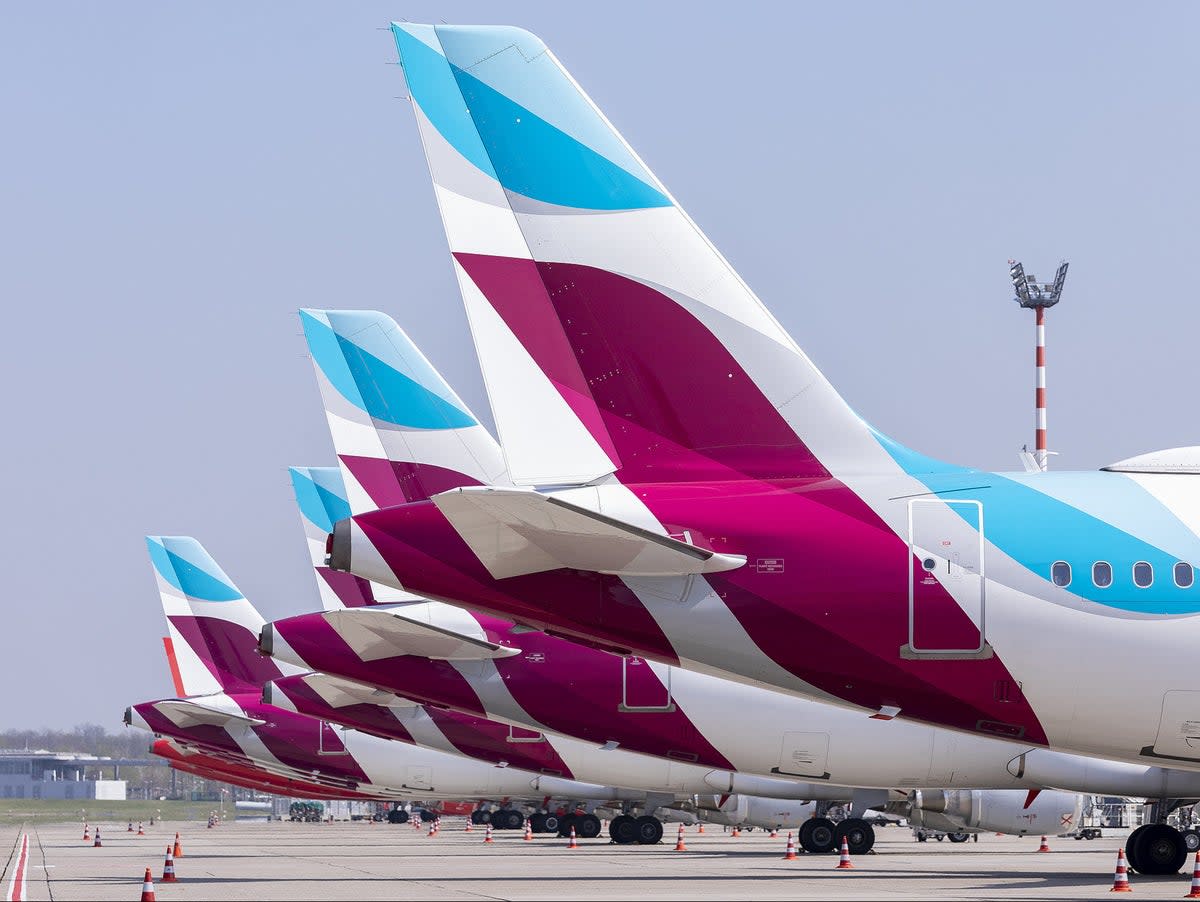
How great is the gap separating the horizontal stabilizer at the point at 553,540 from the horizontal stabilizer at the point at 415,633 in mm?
10207

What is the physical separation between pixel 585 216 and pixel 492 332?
1503 millimetres

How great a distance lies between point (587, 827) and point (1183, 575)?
33884mm

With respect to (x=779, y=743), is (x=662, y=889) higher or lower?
lower

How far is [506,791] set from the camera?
46.0 metres

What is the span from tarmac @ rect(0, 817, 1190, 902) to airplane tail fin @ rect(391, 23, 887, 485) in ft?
19.6

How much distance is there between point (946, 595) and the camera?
16.7m

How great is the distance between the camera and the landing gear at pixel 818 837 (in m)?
34.8

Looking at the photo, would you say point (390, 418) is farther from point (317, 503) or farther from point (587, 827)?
point (587, 827)

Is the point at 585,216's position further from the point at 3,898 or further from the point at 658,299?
the point at 3,898

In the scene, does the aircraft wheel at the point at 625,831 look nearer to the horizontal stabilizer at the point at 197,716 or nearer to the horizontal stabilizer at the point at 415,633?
the horizontal stabilizer at the point at 197,716

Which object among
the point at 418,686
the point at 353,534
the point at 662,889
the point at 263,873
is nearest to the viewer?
the point at 353,534

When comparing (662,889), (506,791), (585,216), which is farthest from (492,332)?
(506,791)

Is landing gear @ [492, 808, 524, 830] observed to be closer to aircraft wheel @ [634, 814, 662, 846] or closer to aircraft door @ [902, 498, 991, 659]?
aircraft wheel @ [634, 814, 662, 846]

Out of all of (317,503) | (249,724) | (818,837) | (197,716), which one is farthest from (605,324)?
(197,716)
